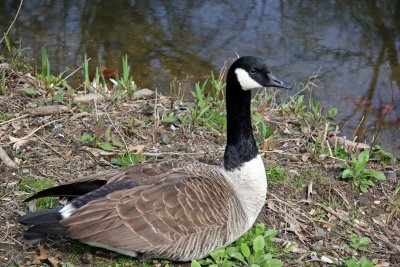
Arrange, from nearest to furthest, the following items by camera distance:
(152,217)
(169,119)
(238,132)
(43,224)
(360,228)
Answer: (43,224), (152,217), (238,132), (360,228), (169,119)

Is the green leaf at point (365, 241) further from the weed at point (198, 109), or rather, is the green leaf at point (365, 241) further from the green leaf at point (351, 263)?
the weed at point (198, 109)

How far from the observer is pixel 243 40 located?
32.9 ft

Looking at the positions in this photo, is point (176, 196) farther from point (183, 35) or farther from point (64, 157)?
point (183, 35)

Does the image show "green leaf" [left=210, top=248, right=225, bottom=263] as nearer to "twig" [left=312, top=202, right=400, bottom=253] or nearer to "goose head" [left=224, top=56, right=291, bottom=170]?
"goose head" [left=224, top=56, right=291, bottom=170]

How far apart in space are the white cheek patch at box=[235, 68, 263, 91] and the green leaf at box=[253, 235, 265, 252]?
3.79 feet

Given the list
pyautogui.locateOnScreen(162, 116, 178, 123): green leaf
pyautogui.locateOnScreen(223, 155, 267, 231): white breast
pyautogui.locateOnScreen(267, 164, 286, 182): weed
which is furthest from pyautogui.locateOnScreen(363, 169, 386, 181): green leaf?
pyautogui.locateOnScreen(162, 116, 178, 123): green leaf

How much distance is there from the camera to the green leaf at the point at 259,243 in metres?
4.64

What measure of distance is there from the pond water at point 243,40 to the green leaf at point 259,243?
144 inches

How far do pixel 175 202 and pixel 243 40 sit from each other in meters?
6.06

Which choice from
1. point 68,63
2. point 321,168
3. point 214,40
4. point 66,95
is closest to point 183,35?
point 214,40

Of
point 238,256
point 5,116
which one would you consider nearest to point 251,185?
point 238,256

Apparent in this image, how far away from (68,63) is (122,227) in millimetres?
5396

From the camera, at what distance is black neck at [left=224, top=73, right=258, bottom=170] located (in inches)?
195

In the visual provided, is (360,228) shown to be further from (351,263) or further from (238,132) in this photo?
(238,132)
